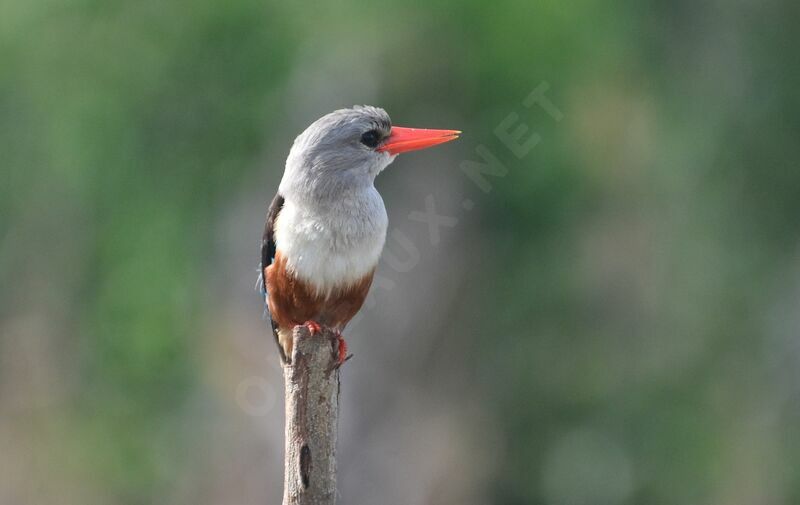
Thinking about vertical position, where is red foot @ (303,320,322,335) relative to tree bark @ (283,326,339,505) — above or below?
above

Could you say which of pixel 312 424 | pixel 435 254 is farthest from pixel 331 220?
pixel 435 254

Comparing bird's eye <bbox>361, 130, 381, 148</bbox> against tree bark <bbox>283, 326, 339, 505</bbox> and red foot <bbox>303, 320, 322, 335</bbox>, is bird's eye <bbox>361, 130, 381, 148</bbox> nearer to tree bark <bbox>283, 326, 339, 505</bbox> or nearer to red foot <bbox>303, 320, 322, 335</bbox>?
red foot <bbox>303, 320, 322, 335</bbox>

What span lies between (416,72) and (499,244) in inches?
76.6

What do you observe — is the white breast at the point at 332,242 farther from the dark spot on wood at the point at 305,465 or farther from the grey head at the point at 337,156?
the dark spot on wood at the point at 305,465

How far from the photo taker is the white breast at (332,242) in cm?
534

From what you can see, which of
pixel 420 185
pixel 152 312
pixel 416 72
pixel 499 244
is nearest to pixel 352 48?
pixel 416 72

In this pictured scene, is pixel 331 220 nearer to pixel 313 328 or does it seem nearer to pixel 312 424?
pixel 313 328

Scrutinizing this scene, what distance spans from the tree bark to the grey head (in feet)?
2.98

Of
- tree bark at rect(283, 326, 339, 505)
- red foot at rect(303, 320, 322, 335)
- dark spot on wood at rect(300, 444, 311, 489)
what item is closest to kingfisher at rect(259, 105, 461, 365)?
red foot at rect(303, 320, 322, 335)

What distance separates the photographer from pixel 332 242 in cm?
534

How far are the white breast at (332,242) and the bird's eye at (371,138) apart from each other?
12.3 inches

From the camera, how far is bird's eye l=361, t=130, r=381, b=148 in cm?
563

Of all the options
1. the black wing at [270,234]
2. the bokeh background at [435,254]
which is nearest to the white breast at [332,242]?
the black wing at [270,234]

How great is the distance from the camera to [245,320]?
33.8ft
